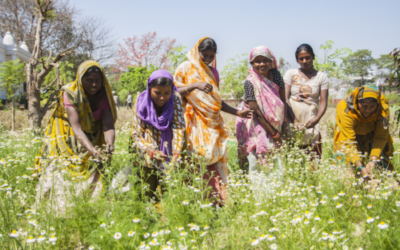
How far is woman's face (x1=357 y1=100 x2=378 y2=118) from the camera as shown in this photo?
3.56 meters

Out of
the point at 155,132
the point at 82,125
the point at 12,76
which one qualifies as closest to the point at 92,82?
the point at 82,125

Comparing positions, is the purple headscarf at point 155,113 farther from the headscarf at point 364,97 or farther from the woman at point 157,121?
the headscarf at point 364,97

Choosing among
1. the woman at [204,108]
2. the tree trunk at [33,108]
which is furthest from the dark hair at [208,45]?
the tree trunk at [33,108]

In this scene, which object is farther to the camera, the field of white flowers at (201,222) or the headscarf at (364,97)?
the headscarf at (364,97)

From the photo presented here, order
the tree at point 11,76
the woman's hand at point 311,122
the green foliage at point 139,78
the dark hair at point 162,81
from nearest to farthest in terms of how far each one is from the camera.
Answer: the dark hair at point 162,81 < the woman's hand at point 311,122 < the tree at point 11,76 < the green foliage at point 139,78

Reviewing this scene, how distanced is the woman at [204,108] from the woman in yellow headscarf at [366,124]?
130 centimetres

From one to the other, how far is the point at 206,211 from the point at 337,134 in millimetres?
2628

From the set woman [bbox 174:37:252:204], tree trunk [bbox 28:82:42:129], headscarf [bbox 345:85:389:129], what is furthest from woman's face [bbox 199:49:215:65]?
tree trunk [bbox 28:82:42:129]

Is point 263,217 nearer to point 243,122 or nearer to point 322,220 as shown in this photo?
point 322,220

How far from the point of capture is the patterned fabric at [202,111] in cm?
352

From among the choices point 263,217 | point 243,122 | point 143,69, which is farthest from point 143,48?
point 263,217

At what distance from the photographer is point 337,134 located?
4035 mm

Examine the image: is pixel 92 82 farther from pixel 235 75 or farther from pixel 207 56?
pixel 235 75

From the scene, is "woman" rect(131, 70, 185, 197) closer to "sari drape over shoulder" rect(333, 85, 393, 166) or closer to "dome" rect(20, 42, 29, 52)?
"sari drape over shoulder" rect(333, 85, 393, 166)
